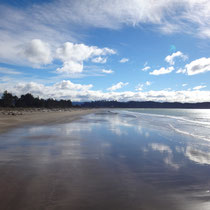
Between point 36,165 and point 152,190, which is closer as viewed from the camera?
point 152,190

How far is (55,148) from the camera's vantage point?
1017 centimetres

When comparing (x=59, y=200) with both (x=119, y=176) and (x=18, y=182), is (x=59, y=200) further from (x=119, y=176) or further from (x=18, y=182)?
(x=119, y=176)

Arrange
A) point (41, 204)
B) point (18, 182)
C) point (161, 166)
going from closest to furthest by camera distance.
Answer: point (41, 204) → point (18, 182) → point (161, 166)

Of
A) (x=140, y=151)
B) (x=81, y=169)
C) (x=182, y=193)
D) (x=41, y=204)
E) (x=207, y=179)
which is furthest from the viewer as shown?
(x=140, y=151)

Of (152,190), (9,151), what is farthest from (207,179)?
(9,151)

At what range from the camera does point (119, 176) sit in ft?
20.2

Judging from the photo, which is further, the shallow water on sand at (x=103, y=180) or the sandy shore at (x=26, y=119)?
the sandy shore at (x=26, y=119)

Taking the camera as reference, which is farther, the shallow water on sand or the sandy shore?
the sandy shore

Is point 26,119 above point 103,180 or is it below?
above

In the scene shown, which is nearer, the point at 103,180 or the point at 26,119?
the point at 103,180

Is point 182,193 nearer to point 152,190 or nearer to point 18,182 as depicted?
point 152,190

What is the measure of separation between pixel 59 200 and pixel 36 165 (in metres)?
3.15

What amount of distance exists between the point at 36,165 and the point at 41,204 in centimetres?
319

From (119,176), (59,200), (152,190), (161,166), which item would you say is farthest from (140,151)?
(59,200)
